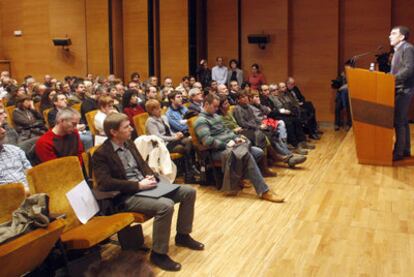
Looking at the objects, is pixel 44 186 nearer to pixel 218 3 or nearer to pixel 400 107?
pixel 400 107

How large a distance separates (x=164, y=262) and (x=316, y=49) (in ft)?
25.5

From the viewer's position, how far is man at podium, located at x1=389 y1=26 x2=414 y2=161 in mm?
4898

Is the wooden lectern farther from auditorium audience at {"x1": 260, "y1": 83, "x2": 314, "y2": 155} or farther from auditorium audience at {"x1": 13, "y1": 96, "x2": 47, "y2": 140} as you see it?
auditorium audience at {"x1": 13, "y1": 96, "x2": 47, "y2": 140}

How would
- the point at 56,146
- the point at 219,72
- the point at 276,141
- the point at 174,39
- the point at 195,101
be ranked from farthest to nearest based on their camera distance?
1. the point at 174,39
2. the point at 219,72
3. the point at 195,101
4. the point at 276,141
5. the point at 56,146

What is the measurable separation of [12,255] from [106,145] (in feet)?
3.86

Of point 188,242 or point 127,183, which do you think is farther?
point 188,242

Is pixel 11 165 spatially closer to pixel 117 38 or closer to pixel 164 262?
pixel 164 262

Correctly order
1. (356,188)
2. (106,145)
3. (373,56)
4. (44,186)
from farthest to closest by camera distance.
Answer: (373,56) → (356,188) → (106,145) → (44,186)

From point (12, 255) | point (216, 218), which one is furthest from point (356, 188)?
point (12, 255)

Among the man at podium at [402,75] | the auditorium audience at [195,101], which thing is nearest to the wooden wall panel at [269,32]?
the auditorium audience at [195,101]

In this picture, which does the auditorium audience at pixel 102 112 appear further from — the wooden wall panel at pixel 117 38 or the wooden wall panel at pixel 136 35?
the wooden wall panel at pixel 117 38

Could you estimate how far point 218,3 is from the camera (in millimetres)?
10883

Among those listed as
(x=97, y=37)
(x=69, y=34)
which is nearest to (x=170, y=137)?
(x=97, y=37)

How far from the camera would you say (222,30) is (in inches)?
431
